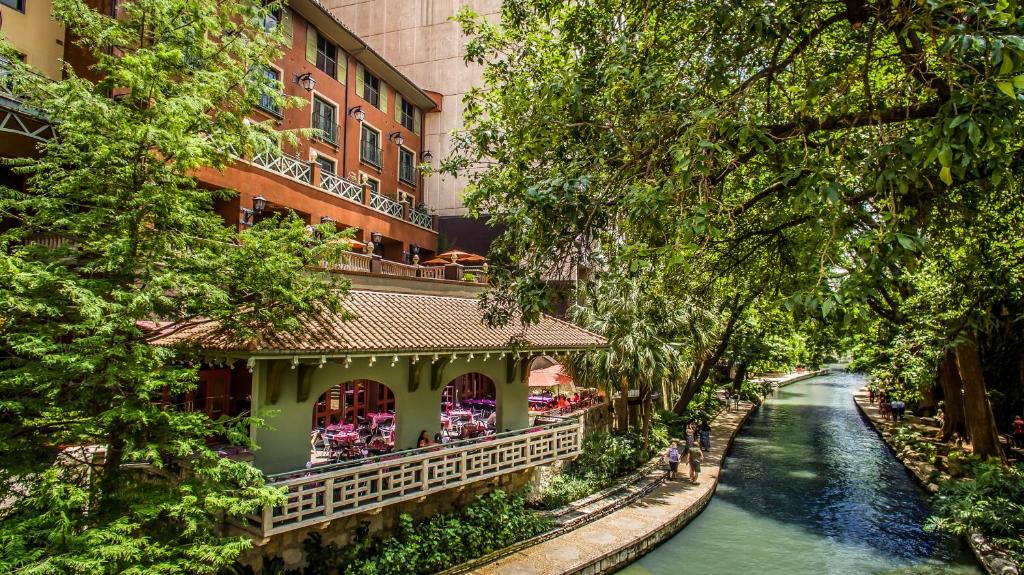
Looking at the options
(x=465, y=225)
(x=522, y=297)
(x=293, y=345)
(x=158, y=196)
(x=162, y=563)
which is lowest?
(x=162, y=563)

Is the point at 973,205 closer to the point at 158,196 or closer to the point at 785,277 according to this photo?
the point at 785,277

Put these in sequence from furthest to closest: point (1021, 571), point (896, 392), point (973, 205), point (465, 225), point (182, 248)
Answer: point (465, 225)
point (896, 392)
point (1021, 571)
point (973, 205)
point (182, 248)

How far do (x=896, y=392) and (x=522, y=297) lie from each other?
25551 mm

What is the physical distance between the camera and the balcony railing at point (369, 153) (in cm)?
2833

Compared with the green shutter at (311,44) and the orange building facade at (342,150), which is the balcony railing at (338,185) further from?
the green shutter at (311,44)

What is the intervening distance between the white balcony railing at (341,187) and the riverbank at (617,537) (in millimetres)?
17053

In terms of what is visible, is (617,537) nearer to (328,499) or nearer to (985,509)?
(328,499)

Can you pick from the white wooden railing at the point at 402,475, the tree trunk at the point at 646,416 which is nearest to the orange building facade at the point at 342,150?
the white wooden railing at the point at 402,475

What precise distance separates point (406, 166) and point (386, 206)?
5.04 meters

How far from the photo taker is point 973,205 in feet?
28.2

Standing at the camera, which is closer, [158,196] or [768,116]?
[158,196]

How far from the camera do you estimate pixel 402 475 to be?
1166 centimetres

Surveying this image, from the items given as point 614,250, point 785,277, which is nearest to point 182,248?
point 614,250

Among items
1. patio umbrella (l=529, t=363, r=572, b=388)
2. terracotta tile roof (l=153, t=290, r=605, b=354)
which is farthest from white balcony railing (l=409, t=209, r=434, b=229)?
terracotta tile roof (l=153, t=290, r=605, b=354)
